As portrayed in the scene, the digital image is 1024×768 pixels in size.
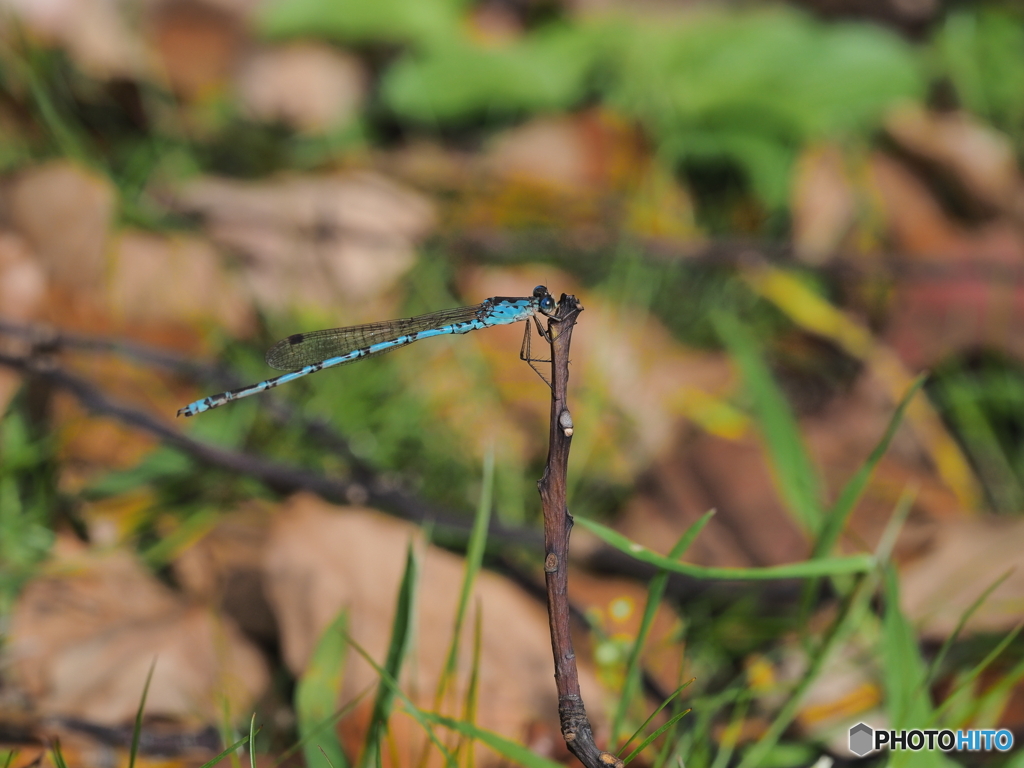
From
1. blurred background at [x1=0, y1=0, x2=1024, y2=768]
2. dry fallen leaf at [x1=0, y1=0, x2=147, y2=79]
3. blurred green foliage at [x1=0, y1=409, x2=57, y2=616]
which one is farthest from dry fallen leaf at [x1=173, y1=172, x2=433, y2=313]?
blurred green foliage at [x1=0, y1=409, x2=57, y2=616]

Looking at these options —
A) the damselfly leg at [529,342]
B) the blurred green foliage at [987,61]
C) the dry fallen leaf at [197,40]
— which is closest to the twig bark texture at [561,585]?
the damselfly leg at [529,342]

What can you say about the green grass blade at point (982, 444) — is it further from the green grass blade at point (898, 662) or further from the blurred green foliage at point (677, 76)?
the green grass blade at point (898, 662)

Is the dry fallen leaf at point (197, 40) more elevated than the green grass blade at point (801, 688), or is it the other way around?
the dry fallen leaf at point (197, 40)

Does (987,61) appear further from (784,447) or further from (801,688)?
(801,688)

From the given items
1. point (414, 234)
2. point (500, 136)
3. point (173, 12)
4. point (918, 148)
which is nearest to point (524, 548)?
point (414, 234)

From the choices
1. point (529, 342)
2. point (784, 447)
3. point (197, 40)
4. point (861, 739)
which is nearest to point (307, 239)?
point (529, 342)

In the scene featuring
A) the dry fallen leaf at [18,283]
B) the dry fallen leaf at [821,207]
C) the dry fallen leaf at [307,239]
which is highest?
the dry fallen leaf at [821,207]

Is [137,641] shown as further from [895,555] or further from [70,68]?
[70,68]
